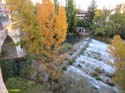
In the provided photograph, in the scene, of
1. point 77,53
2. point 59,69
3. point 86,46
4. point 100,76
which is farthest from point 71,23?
point 59,69

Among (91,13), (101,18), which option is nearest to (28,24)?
(101,18)

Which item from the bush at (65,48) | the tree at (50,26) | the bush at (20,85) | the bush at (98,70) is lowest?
the bush at (98,70)

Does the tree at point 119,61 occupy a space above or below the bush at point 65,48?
above

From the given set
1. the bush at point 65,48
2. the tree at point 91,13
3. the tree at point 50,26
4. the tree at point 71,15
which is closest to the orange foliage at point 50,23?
the tree at point 50,26

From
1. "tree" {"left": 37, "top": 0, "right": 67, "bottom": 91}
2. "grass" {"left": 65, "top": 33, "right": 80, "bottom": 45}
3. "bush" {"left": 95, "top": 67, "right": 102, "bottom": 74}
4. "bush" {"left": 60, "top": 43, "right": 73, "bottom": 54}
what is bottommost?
"grass" {"left": 65, "top": 33, "right": 80, "bottom": 45}

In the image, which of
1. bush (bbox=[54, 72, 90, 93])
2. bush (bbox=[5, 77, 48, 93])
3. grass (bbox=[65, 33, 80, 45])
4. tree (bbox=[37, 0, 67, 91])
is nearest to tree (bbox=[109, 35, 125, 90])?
bush (bbox=[54, 72, 90, 93])

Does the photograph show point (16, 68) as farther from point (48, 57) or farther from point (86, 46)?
point (86, 46)

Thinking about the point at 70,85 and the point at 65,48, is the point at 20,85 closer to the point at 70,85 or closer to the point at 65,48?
the point at 70,85

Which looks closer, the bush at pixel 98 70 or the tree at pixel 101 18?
the bush at pixel 98 70

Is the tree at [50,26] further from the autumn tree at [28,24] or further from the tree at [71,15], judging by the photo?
the tree at [71,15]

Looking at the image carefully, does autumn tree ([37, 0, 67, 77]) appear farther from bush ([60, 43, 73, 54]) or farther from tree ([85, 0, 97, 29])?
tree ([85, 0, 97, 29])

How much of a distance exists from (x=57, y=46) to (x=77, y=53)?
7174 millimetres

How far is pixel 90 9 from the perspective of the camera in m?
29.7

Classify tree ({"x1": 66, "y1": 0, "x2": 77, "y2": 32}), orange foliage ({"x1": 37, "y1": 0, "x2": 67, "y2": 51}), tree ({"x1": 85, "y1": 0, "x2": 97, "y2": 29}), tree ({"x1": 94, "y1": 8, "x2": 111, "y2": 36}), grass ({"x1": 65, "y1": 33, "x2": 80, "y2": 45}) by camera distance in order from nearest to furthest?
orange foliage ({"x1": 37, "y1": 0, "x2": 67, "y2": 51})
grass ({"x1": 65, "y1": 33, "x2": 80, "y2": 45})
tree ({"x1": 66, "y1": 0, "x2": 77, "y2": 32})
tree ({"x1": 94, "y1": 8, "x2": 111, "y2": 36})
tree ({"x1": 85, "y1": 0, "x2": 97, "y2": 29})
